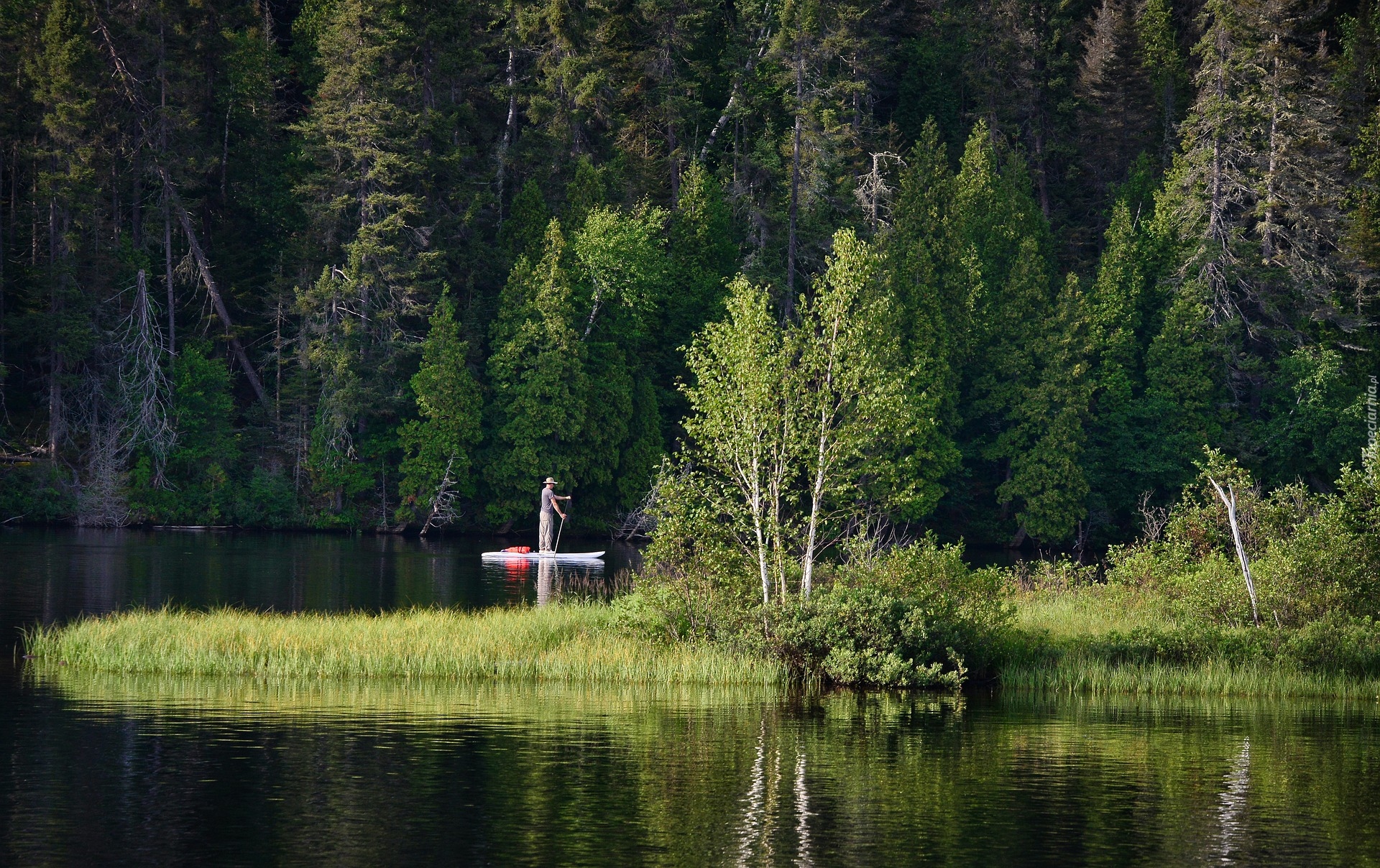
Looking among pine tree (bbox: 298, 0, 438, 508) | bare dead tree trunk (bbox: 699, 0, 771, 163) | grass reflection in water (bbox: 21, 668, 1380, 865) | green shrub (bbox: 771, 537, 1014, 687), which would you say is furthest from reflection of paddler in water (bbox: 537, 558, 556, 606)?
bare dead tree trunk (bbox: 699, 0, 771, 163)

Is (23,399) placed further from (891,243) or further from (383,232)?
(891,243)

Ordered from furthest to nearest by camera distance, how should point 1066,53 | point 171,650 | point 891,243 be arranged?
1. point 1066,53
2. point 891,243
3. point 171,650

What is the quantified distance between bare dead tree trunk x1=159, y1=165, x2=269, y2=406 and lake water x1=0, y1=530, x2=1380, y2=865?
48.4 metres

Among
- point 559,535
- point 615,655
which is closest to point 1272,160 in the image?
point 559,535

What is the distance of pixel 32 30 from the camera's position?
245 feet

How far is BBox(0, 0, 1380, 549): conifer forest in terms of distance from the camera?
247 feet

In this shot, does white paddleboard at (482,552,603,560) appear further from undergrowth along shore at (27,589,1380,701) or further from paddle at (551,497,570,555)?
undergrowth along shore at (27,589,1380,701)

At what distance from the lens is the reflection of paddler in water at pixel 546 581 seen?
4398 cm

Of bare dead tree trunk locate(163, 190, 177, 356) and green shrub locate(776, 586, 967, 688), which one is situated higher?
bare dead tree trunk locate(163, 190, 177, 356)

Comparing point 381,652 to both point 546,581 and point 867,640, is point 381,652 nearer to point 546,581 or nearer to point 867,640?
point 867,640

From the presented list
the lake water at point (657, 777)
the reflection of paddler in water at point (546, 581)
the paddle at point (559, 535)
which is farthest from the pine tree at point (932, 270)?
the lake water at point (657, 777)

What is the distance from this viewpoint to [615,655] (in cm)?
3231

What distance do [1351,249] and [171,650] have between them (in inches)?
2343

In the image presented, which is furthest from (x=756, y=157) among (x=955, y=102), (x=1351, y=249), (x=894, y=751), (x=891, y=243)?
(x=894, y=751)
